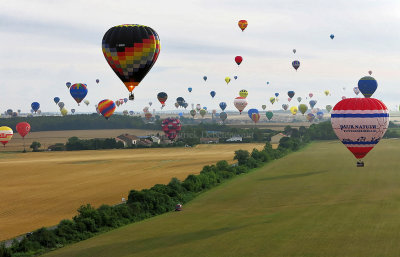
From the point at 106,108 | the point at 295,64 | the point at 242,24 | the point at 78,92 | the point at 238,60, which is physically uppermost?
the point at 242,24

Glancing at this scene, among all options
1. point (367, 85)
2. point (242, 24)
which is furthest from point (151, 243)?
point (367, 85)

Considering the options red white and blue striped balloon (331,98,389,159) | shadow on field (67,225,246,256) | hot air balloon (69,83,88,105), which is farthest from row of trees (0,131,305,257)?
hot air balloon (69,83,88,105)

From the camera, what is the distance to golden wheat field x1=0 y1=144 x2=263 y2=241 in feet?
219

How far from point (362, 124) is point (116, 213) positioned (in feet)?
94.3

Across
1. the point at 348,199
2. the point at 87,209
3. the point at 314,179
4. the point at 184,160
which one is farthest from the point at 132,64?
the point at 184,160

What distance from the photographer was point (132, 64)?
2707 inches

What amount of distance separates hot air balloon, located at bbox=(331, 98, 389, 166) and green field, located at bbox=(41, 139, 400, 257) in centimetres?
713

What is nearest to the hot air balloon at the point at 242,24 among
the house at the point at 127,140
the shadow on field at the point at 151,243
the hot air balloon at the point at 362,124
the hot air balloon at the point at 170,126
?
the hot air balloon at the point at 170,126

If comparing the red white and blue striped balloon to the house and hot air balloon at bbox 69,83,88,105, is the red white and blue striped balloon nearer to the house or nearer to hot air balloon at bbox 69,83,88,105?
hot air balloon at bbox 69,83,88,105

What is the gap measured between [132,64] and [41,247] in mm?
26722

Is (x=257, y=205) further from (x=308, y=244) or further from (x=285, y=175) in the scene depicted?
(x=285, y=175)

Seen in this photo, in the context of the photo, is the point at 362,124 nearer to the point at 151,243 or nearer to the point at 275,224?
the point at 275,224

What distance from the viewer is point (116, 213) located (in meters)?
60.6

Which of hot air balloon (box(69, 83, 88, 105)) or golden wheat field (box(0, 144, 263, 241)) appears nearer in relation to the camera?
golden wheat field (box(0, 144, 263, 241))
